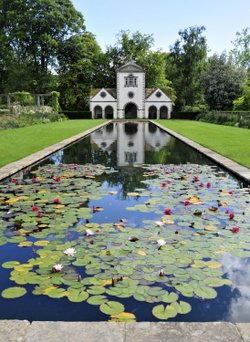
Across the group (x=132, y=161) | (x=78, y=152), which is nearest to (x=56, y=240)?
(x=132, y=161)

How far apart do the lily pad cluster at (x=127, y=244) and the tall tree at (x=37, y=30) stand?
45.9 meters

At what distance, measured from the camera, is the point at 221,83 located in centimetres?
4550

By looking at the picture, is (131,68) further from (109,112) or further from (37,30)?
(37,30)

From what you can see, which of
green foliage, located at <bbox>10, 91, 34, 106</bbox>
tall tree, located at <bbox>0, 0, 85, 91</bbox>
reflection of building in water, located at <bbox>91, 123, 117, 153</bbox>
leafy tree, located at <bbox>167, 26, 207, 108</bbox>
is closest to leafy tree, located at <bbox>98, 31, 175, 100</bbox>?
leafy tree, located at <bbox>167, 26, 207, 108</bbox>

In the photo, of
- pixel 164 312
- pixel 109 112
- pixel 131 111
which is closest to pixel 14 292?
pixel 164 312

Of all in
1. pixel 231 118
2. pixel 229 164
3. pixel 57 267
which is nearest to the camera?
pixel 57 267

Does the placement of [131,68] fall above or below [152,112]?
above

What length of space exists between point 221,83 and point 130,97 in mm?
16241

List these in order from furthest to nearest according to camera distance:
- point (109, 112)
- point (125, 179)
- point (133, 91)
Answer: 1. point (109, 112)
2. point (133, 91)
3. point (125, 179)

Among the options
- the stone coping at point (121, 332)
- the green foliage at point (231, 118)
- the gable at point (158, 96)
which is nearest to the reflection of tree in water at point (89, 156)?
the stone coping at point (121, 332)

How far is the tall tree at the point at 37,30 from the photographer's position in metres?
47.7

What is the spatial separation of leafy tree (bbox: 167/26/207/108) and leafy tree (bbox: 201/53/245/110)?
1291 cm

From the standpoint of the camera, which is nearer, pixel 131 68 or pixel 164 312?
pixel 164 312

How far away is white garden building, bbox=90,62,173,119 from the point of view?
55812 millimetres
